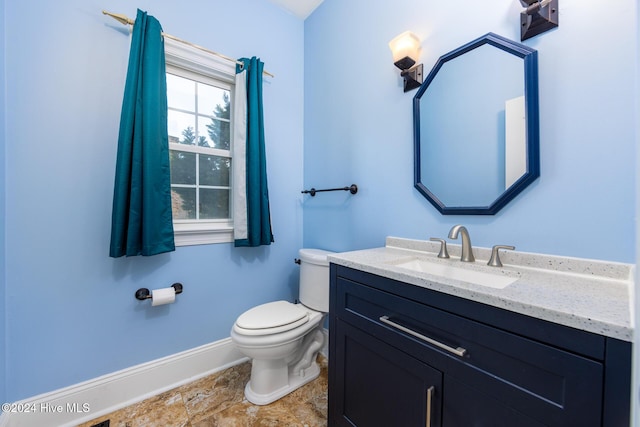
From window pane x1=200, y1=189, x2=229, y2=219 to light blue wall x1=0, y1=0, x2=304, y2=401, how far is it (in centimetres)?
25

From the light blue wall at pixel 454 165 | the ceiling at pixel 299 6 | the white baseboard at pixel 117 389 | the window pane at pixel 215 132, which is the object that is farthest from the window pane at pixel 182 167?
the ceiling at pixel 299 6

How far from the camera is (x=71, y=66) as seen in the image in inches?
50.9

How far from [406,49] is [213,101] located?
1302 millimetres

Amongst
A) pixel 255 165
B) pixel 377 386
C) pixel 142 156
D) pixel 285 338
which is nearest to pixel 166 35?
pixel 142 156

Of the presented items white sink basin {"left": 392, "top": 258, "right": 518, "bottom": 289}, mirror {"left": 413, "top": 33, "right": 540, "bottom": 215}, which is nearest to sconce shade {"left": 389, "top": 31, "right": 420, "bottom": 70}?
mirror {"left": 413, "top": 33, "right": 540, "bottom": 215}

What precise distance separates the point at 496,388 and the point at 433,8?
1.63 meters

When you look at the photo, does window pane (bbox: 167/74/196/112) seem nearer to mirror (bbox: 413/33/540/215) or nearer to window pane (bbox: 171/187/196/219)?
window pane (bbox: 171/187/196/219)

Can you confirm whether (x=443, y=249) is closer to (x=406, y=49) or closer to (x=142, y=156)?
(x=406, y=49)

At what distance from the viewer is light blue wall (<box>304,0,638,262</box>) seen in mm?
834

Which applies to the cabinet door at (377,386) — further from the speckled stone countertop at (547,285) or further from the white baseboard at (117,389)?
the white baseboard at (117,389)

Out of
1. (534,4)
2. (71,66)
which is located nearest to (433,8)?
(534,4)

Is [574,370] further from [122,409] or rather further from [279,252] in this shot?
[122,409]

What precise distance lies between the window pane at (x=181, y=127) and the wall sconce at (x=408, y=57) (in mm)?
1334

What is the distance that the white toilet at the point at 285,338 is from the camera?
53.4 inches
